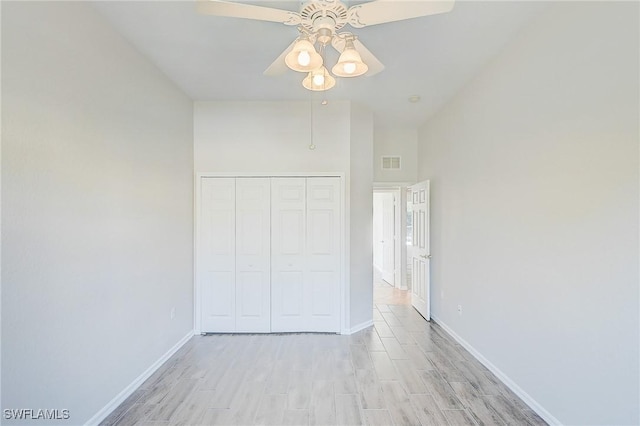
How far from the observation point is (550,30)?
83.8 inches

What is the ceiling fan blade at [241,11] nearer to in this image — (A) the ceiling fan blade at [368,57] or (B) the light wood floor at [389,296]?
(A) the ceiling fan blade at [368,57]

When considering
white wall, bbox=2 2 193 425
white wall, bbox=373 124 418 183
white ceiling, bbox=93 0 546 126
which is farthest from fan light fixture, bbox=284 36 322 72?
white wall, bbox=373 124 418 183

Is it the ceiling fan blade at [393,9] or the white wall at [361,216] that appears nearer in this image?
the ceiling fan blade at [393,9]

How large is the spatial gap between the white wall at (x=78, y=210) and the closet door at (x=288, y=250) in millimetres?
1271

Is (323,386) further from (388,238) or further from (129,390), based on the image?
(388,238)

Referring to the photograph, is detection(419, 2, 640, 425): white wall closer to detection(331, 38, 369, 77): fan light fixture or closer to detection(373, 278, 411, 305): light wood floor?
detection(331, 38, 369, 77): fan light fixture

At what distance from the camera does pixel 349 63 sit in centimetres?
180

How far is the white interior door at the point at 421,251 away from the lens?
14.3 ft

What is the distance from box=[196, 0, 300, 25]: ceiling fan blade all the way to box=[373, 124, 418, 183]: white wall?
3618mm

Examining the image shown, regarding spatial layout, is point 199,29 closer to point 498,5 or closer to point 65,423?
point 498,5

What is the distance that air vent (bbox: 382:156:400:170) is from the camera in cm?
515

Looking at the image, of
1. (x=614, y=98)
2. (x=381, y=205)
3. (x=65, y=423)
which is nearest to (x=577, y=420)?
(x=614, y=98)

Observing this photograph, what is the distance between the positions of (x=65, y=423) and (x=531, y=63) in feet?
Result: 13.5

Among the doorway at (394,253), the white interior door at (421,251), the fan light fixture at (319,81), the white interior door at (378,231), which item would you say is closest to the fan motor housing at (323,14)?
the fan light fixture at (319,81)
